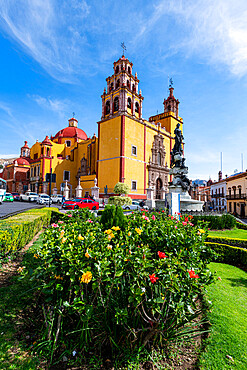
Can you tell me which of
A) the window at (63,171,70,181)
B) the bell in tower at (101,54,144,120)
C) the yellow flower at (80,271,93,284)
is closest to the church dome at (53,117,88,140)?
the window at (63,171,70,181)

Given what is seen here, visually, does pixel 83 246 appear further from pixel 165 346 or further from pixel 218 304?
pixel 218 304

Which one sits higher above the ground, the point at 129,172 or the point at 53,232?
the point at 129,172

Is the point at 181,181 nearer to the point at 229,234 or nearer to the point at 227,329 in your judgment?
the point at 229,234

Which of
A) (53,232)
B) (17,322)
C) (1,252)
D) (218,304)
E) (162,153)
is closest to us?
(17,322)

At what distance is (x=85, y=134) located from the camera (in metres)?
42.3

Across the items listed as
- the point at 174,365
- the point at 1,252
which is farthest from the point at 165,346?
the point at 1,252

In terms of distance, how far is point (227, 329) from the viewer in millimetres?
2625

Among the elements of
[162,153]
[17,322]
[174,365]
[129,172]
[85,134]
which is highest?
[85,134]

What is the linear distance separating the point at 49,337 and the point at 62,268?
80cm

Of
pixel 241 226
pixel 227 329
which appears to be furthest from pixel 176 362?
A: pixel 241 226

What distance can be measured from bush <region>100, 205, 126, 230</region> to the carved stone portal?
25944 millimetres

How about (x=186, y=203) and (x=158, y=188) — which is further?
(x=158, y=188)

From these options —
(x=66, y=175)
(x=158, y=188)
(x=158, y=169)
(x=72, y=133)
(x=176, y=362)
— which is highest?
(x=72, y=133)

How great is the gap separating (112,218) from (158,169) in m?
28.4
